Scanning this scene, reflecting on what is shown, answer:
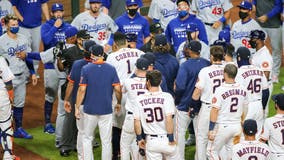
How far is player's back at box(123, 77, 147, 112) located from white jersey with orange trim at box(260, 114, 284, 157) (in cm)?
170

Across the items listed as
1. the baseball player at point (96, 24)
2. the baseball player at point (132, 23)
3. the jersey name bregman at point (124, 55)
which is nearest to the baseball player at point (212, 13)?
the baseball player at point (132, 23)

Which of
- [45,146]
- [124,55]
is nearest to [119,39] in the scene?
[124,55]

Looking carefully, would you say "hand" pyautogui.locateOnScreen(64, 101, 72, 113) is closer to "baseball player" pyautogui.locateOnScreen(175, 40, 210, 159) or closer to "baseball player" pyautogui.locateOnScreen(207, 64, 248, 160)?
"baseball player" pyautogui.locateOnScreen(175, 40, 210, 159)

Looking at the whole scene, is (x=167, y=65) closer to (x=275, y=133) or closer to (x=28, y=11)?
(x=275, y=133)

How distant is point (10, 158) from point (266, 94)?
3.65 m

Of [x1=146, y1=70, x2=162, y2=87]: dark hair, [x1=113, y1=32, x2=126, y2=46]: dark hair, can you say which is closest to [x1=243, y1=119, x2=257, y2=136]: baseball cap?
[x1=146, y1=70, x2=162, y2=87]: dark hair

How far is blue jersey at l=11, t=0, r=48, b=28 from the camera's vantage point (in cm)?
1210

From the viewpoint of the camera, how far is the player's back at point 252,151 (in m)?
7.06

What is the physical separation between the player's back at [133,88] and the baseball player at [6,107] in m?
1.65

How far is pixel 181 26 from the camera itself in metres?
10.8

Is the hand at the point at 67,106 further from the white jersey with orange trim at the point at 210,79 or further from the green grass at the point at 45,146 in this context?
the white jersey with orange trim at the point at 210,79

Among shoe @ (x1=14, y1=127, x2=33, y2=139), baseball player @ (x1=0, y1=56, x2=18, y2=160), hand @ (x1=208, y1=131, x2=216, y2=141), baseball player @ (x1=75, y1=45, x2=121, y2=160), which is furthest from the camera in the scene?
shoe @ (x1=14, y1=127, x2=33, y2=139)

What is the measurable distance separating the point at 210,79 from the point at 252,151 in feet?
5.20

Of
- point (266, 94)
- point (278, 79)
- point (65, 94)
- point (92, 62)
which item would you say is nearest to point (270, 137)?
point (266, 94)
